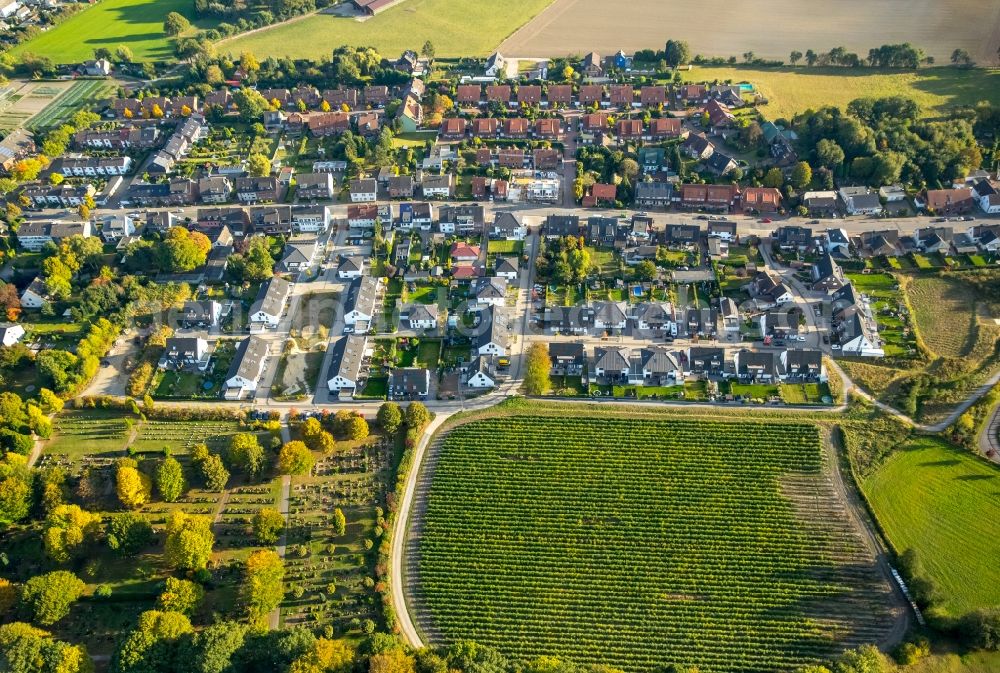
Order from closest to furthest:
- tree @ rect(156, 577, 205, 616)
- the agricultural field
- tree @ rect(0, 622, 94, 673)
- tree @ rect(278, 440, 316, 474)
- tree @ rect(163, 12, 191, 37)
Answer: tree @ rect(0, 622, 94, 673)
tree @ rect(156, 577, 205, 616)
tree @ rect(278, 440, 316, 474)
the agricultural field
tree @ rect(163, 12, 191, 37)

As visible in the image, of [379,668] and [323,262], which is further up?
[323,262]

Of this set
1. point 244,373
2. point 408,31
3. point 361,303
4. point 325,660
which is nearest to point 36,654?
point 325,660

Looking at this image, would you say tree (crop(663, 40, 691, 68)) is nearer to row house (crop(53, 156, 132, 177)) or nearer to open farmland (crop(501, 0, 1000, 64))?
open farmland (crop(501, 0, 1000, 64))

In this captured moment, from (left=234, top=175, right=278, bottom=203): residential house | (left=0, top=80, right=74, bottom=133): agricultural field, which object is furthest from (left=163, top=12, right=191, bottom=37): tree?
(left=234, top=175, right=278, bottom=203): residential house

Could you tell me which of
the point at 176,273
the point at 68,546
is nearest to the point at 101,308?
the point at 176,273

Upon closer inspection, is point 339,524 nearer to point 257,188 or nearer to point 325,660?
point 325,660

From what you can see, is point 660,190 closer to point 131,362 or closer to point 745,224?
point 745,224
